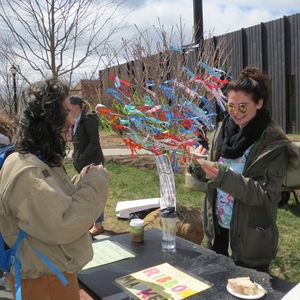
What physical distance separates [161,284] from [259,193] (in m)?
0.77

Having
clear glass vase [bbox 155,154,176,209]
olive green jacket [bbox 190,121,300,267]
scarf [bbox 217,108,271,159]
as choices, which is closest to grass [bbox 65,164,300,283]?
olive green jacket [bbox 190,121,300,267]

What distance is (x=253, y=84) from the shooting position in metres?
2.16

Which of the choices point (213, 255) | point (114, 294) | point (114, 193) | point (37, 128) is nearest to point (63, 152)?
point (37, 128)

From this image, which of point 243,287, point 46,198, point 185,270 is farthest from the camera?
point 185,270

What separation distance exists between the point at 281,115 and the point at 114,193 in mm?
11698

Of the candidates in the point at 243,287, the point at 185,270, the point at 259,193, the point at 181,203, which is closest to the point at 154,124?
the point at 259,193

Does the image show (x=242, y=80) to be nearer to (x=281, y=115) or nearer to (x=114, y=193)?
(x=114, y=193)

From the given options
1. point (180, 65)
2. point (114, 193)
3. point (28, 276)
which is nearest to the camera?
point (28, 276)

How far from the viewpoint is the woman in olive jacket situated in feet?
6.62

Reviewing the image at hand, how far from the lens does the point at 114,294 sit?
175 centimetres

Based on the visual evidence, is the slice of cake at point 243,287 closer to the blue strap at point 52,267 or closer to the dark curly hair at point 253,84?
the blue strap at point 52,267

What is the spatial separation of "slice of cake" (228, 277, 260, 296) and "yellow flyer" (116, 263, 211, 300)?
12cm

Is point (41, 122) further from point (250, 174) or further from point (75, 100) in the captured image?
point (75, 100)

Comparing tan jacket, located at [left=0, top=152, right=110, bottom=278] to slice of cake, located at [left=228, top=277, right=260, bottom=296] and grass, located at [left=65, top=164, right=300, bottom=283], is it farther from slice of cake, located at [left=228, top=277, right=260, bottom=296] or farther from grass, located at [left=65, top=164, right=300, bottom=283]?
grass, located at [left=65, top=164, right=300, bottom=283]
